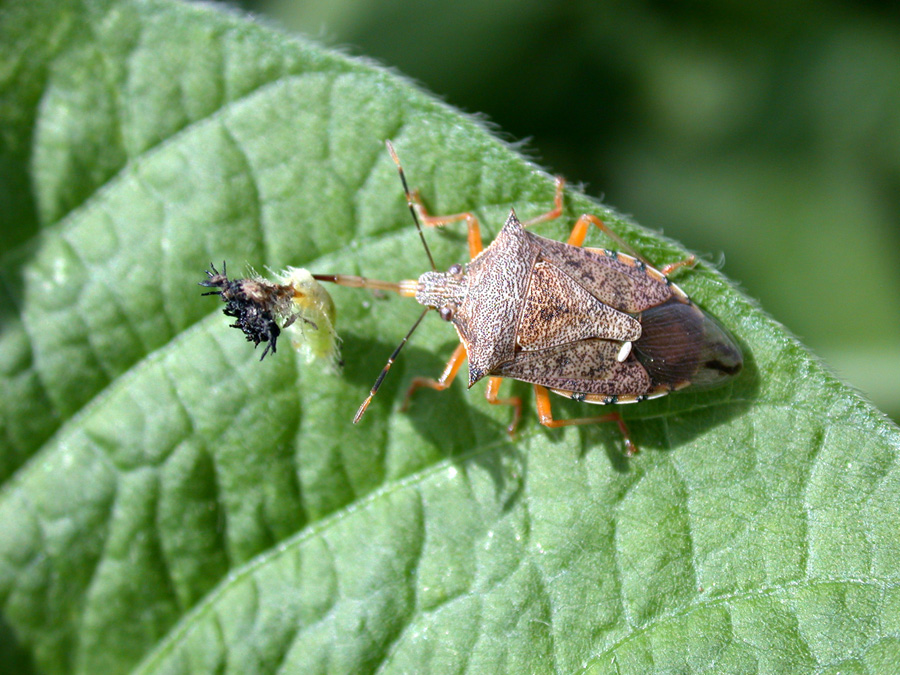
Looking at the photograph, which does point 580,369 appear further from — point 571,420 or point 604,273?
point 604,273

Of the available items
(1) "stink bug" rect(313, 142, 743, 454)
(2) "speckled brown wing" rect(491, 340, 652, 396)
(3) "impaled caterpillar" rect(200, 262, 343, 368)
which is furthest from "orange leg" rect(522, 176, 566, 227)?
(3) "impaled caterpillar" rect(200, 262, 343, 368)

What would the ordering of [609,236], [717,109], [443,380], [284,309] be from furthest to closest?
Result: [717,109] → [443,380] → [609,236] → [284,309]

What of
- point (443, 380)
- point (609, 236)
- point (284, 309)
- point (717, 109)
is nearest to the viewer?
point (284, 309)

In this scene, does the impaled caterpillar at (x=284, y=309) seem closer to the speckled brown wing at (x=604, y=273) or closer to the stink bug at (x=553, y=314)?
the stink bug at (x=553, y=314)


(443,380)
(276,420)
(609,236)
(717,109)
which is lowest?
(276,420)

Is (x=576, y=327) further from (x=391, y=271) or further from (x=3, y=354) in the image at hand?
(x=3, y=354)

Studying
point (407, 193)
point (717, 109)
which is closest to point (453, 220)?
point (407, 193)
